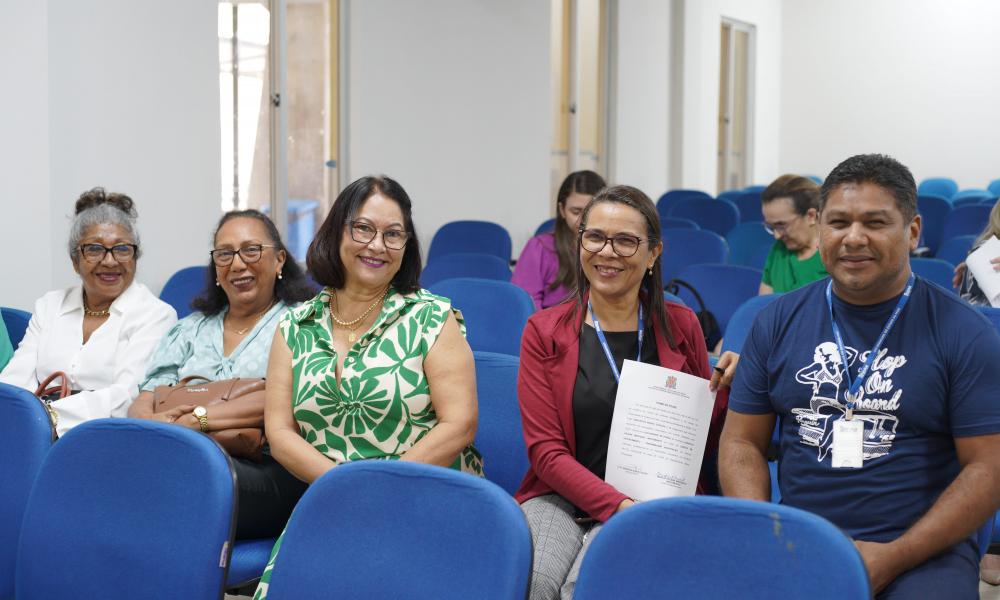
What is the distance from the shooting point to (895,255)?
2.05 metres

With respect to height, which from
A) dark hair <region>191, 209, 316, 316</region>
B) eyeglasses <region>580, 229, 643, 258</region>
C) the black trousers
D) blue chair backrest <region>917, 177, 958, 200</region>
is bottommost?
the black trousers

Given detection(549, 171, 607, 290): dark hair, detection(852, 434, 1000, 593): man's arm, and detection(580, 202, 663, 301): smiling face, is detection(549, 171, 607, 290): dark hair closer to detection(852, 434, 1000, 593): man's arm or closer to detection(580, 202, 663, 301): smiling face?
detection(580, 202, 663, 301): smiling face

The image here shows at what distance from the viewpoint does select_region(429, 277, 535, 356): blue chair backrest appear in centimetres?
387

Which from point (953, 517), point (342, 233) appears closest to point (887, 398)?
point (953, 517)

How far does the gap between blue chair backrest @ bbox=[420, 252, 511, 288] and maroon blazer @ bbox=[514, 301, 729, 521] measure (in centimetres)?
251

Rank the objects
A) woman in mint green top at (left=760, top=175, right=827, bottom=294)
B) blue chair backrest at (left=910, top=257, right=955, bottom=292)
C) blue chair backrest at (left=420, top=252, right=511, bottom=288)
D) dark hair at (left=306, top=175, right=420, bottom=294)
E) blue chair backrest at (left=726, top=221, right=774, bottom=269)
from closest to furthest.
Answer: dark hair at (left=306, top=175, right=420, bottom=294) → blue chair backrest at (left=910, top=257, right=955, bottom=292) → woman in mint green top at (left=760, top=175, right=827, bottom=294) → blue chair backrest at (left=420, top=252, right=511, bottom=288) → blue chair backrest at (left=726, top=221, right=774, bottom=269)

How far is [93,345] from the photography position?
3285 mm

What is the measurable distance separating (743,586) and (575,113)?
8.03 m

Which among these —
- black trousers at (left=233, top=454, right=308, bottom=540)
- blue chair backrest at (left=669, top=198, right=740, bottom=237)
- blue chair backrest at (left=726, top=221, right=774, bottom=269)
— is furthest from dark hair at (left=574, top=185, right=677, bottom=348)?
blue chair backrest at (left=669, top=198, right=740, bottom=237)

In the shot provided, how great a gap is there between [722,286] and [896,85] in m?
9.92

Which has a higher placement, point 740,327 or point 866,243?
point 866,243

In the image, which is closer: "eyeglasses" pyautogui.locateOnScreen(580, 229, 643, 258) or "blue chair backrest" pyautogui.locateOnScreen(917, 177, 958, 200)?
"eyeglasses" pyautogui.locateOnScreen(580, 229, 643, 258)

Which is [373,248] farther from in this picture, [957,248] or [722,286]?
[957,248]

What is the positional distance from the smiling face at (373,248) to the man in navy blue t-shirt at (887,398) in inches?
37.2
